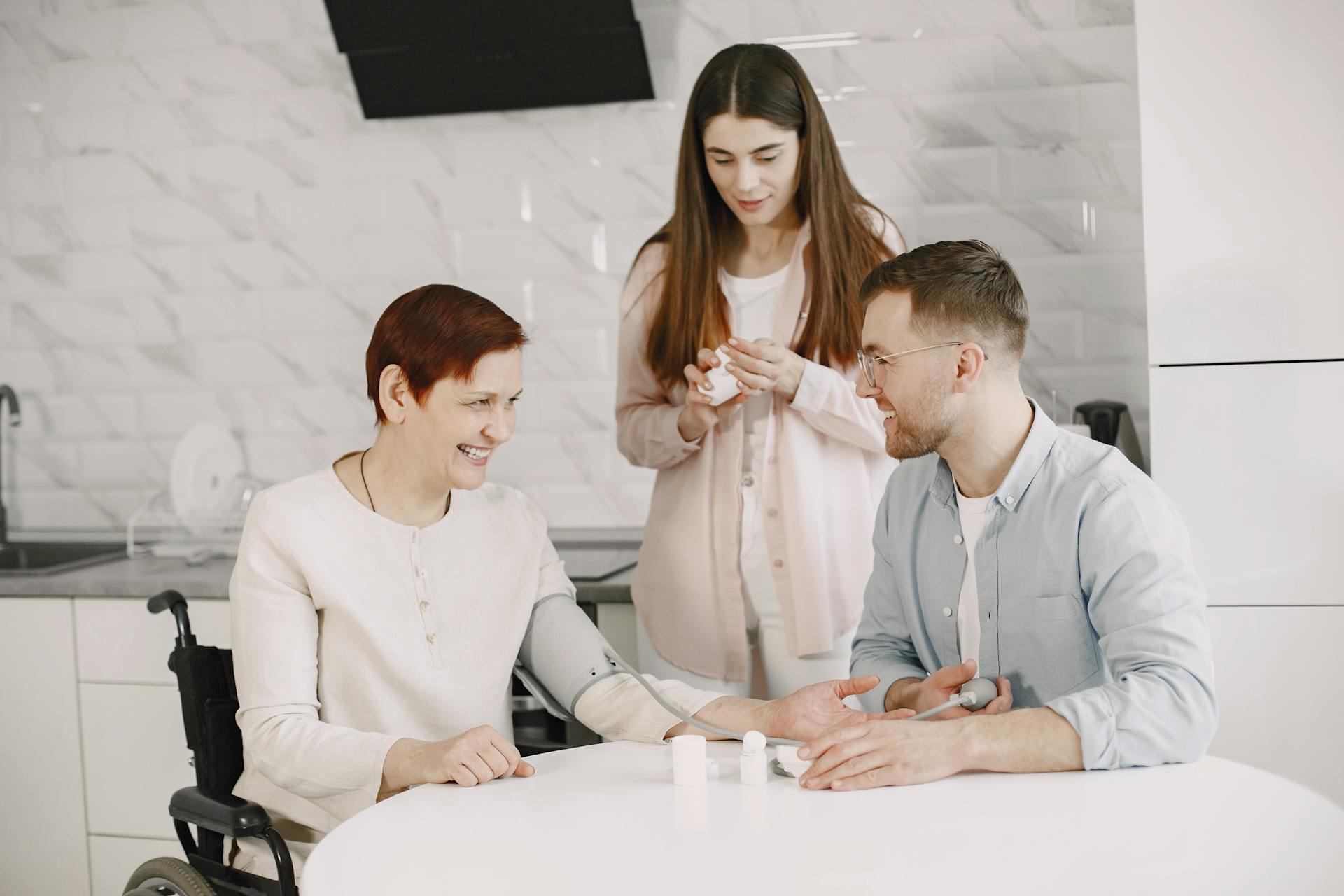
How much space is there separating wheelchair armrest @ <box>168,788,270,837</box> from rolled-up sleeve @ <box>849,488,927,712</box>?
0.87 meters

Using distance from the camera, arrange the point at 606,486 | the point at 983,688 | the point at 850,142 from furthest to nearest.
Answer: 1. the point at 606,486
2. the point at 850,142
3. the point at 983,688

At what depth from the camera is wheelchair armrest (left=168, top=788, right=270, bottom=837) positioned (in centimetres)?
168

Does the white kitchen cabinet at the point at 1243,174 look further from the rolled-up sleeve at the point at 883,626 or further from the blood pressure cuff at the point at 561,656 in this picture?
the blood pressure cuff at the point at 561,656

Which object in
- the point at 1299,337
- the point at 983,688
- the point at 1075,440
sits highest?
the point at 1299,337

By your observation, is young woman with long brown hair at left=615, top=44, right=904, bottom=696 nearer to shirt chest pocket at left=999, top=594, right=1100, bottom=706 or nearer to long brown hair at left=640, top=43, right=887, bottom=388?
long brown hair at left=640, top=43, right=887, bottom=388

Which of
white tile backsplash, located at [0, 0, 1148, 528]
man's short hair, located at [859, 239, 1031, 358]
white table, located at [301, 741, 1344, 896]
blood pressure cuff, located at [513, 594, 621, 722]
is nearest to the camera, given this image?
white table, located at [301, 741, 1344, 896]

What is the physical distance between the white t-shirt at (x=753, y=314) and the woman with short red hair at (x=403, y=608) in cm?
49

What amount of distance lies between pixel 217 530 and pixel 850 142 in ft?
5.89

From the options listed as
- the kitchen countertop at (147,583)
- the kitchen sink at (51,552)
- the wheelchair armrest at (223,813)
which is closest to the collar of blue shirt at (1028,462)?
the kitchen countertop at (147,583)

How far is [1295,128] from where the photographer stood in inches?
87.8

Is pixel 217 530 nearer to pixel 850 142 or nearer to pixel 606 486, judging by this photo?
pixel 606 486

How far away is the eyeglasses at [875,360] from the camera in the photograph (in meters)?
1.74

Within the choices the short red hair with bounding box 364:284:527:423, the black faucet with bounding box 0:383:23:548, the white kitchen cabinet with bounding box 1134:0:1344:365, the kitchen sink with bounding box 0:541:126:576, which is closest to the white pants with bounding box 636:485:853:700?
the short red hair with bounding box 364:284:527:423

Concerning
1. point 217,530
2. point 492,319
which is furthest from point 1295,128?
point 217,530
